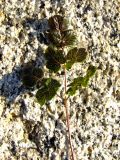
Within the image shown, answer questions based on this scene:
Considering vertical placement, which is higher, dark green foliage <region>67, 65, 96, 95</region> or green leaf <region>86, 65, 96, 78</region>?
green leaf <region>86, 65, 96, 78</region>

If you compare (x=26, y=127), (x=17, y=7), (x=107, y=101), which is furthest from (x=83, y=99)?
(x=17, y=7)

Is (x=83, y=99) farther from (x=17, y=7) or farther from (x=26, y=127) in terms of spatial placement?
(x=17, y=7)

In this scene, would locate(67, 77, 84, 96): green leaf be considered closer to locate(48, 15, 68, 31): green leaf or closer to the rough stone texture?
the rough stone texture

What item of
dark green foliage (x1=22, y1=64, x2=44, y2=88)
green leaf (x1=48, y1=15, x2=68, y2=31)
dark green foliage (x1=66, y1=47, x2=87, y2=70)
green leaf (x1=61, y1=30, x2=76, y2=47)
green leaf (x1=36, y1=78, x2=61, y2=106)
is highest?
green leaf (x1=48, y1=15, x2=68, y2=31)

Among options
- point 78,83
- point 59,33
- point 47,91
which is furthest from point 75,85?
point 59,33

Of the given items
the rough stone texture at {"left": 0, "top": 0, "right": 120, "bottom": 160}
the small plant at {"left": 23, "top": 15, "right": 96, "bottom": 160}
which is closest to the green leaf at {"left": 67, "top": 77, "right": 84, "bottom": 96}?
the small plant at {"left": 23, "top": 15, "right": 96, "bottom": 160}

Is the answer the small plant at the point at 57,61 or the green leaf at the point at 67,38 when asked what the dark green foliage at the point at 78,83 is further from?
the green leaf at the point at 67,38

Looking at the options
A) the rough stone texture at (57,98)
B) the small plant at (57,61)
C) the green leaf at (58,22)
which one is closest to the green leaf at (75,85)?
the small plant at (57,61)
